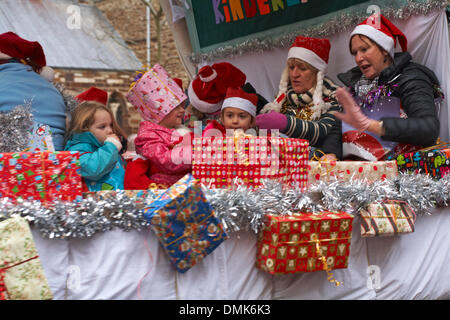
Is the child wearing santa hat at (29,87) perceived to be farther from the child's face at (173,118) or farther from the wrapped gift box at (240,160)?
the wrapped gift box at (240,160)

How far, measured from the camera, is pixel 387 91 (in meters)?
3.00

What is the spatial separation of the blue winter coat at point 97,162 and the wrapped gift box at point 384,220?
135 cm

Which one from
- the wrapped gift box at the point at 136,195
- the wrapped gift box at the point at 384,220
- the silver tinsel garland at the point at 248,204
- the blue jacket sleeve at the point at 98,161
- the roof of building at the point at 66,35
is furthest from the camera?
the roof of building at the point at 66,35

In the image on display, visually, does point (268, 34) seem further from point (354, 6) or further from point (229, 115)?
point (229, 115)

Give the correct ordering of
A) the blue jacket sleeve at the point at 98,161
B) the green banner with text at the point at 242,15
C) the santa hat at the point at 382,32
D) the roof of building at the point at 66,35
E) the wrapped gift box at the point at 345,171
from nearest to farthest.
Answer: the blue jacket sleeve at the point at 98,161
the wrapped gift box at the point at 345,171
the santa hat at the point at 382,32
the green banner with text at the point at 242,15
the roof of building at the point at 66,35

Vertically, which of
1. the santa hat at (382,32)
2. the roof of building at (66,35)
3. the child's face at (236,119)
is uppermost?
the roof of building at (66,35)

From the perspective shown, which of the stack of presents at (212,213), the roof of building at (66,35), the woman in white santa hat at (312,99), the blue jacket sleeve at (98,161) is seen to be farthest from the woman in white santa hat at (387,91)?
the roof of building at (66,35)

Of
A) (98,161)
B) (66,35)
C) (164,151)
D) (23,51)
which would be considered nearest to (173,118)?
(164,151)

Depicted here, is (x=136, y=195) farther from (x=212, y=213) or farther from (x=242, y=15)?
(x=242, y=15)

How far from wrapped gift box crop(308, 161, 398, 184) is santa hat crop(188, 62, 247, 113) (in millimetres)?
987

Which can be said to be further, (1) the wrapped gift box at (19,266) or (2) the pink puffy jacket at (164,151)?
(2) the pink puffy jacket at (164,151)

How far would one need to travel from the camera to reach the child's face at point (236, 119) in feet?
9.82

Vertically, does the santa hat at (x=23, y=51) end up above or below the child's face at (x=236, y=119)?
above
